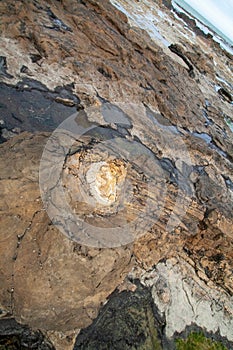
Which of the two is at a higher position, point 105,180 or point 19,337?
point 105,180

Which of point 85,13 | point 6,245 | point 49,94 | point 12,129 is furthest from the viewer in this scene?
point 85,13

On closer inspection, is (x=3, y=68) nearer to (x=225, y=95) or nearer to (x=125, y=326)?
(x=125, y=326)

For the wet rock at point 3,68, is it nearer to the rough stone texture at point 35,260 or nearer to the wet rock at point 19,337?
the rough stone texture at point 35,260

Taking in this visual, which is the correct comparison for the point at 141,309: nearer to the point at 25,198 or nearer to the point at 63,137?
the point at 25,198

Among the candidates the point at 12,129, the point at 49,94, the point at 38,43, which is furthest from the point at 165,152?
the point at 38,43

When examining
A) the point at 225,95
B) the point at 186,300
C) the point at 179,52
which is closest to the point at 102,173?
the point at 186,300

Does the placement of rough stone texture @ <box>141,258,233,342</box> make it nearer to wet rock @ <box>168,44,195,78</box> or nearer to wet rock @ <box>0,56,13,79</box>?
wet rock @ <box>0,56,13,79</box>
